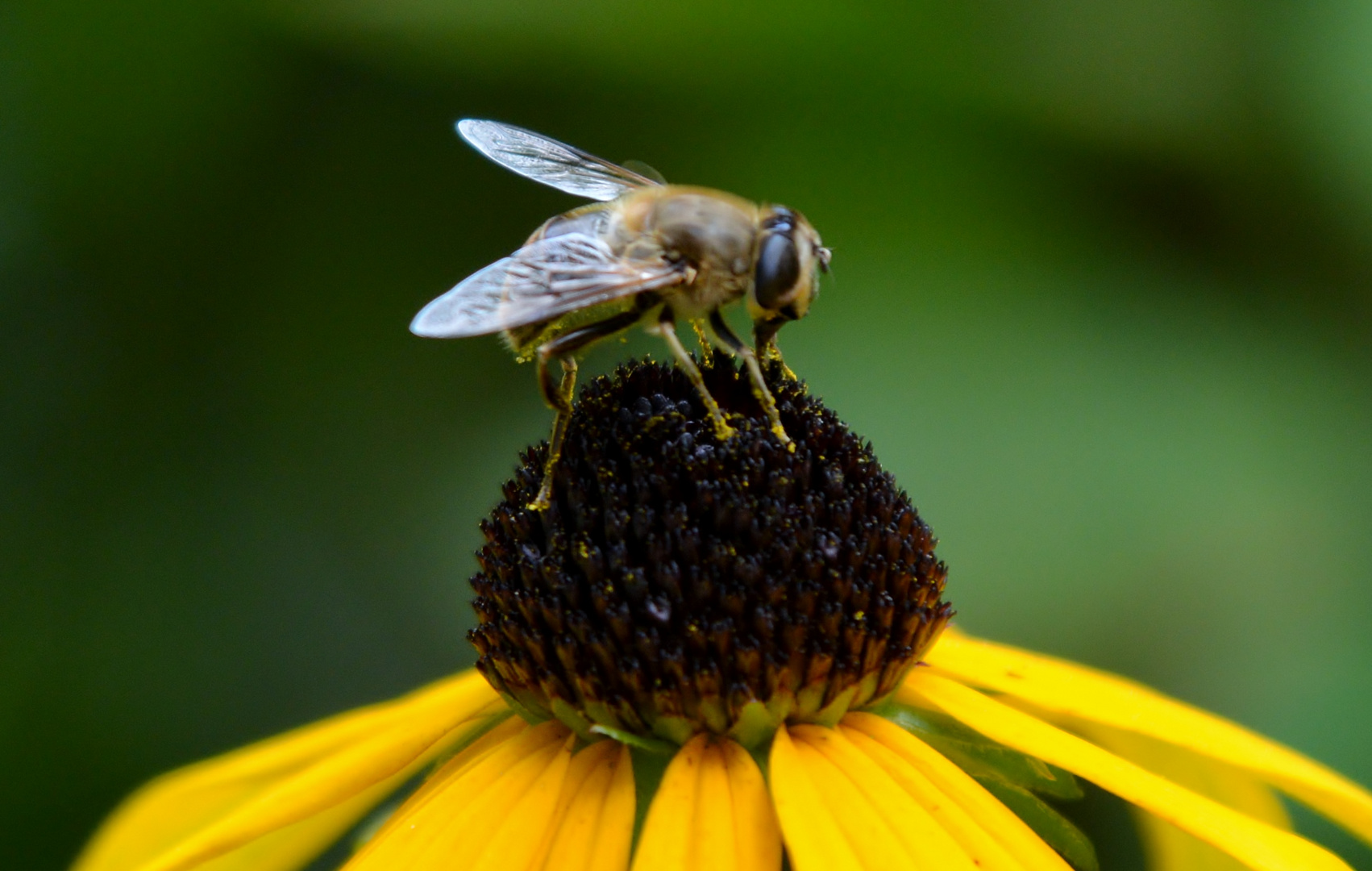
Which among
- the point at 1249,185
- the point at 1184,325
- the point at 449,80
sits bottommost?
the point at 1184,325

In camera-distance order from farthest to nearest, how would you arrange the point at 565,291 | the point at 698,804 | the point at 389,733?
1. the point at 389,733
2. the point at 565,291
3. the point at 698,804

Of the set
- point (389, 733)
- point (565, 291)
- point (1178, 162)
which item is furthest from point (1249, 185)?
point (389, 733)

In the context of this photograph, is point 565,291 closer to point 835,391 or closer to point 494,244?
point 835,391

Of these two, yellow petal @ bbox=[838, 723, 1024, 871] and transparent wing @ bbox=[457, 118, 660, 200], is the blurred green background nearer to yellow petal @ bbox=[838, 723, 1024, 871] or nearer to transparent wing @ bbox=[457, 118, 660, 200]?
transparent wing @ bbox=[457, 118, 660, 200]

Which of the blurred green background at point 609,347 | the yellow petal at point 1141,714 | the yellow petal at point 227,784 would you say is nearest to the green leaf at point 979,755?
the yellow petal at point 1141,714

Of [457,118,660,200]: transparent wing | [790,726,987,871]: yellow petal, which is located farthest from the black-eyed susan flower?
[457,118,660,200]: transparent wing

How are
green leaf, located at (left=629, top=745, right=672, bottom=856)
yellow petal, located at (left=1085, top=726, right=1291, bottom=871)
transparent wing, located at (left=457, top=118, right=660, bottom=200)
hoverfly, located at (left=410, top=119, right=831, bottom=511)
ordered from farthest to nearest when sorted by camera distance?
transparent wing, located at (left=457, top=118, right=660, bottom=200), yellow petal, located at (left=1085, top=726, right=1291, bottom=871), hoverfly, located at (left=410, top=119, right=831, bottom=511), green leaf, located at (left=629, top=745, right=672, bottom=856)

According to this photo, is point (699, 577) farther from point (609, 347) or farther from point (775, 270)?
point (609, 347)

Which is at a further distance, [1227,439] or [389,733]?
[1227,439]

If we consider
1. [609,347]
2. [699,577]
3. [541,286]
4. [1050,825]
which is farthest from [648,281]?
[609,347]
